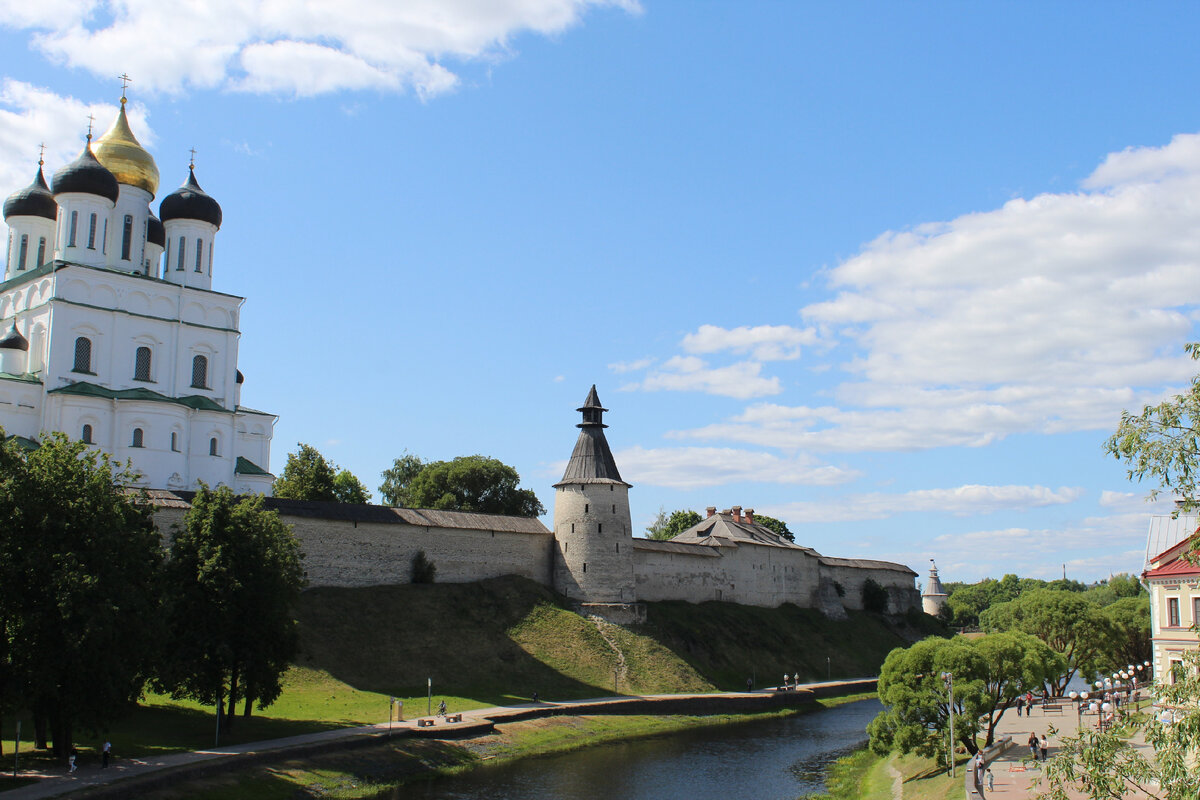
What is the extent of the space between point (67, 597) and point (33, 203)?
28.1m

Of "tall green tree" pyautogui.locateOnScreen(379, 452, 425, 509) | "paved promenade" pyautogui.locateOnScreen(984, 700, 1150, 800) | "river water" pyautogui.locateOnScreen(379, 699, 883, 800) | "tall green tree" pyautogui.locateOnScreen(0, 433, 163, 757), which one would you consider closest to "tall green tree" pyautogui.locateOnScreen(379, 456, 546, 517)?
"tall green tree" pyautogui.locateOnScreen(379, 452, 425, 509)

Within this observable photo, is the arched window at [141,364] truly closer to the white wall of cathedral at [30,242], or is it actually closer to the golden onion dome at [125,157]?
the white wall of cathedral at [30,242]

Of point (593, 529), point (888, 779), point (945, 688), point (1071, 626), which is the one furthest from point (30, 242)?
point (1071, 626)

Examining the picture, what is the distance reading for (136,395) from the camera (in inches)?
1597

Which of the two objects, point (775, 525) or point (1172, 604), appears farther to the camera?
point (775, 525)

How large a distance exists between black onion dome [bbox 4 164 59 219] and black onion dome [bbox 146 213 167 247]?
3883mm

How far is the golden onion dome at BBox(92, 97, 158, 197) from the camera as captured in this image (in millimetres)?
43906

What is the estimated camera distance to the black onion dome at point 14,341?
40.2m

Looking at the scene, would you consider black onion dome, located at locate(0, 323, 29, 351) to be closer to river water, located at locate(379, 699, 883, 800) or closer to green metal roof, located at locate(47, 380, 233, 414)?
green metal roof, located at locate(47, 380, 233, 414)

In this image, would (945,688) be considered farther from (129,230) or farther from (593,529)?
(129,230)

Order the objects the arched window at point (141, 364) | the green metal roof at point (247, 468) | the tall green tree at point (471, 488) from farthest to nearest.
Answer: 1. the tall green tree at point (471, 488)
2. the green metal roof at point (247, 468)
3. the arched window at point (141, 364)

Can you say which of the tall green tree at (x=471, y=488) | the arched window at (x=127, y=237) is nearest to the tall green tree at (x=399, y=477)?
the tall green tree at (x=471, y=488)

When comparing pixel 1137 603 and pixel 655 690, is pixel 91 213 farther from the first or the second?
pixel 1137 603

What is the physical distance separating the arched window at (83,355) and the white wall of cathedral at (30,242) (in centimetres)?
492
